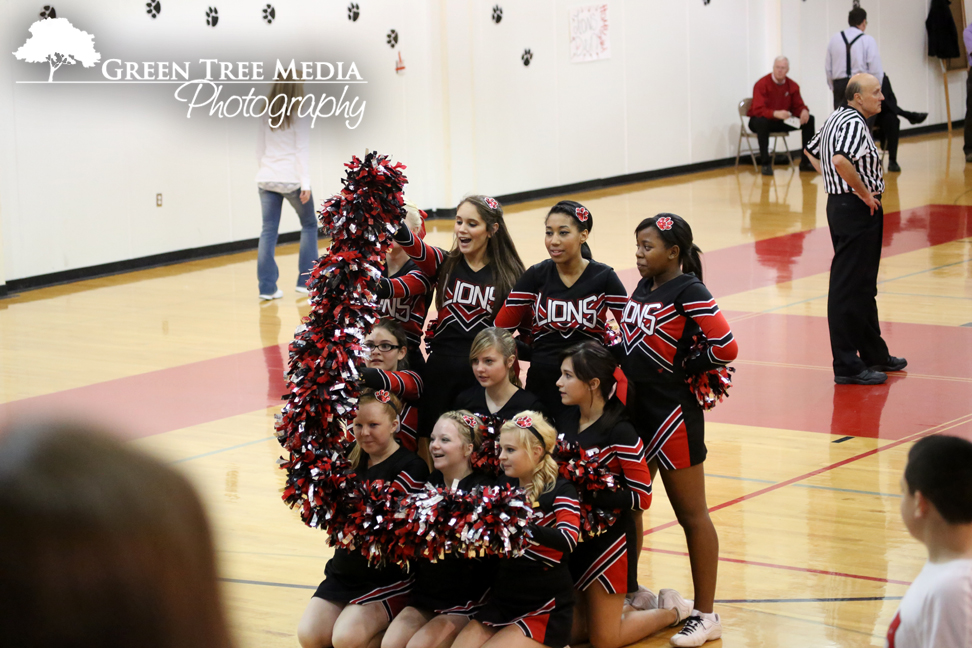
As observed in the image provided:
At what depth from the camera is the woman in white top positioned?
10.1 meters

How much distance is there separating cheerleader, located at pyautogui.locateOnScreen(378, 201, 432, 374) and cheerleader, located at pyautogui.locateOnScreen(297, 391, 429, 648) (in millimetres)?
645

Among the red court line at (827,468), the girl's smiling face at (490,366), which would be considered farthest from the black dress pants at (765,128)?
the girl's smiling face at (490,366)

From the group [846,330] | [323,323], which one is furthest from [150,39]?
[323,323]

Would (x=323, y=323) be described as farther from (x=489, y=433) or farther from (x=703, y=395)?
(x=703, y=395)

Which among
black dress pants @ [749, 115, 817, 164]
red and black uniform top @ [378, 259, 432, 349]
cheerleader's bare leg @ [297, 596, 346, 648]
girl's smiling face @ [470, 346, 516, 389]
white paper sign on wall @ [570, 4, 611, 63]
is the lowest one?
cheerleader's bare leg @ [297, 596, 346, 648]

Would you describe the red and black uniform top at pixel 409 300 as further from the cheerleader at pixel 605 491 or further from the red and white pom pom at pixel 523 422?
the red and white pom pom at pixel 523 422

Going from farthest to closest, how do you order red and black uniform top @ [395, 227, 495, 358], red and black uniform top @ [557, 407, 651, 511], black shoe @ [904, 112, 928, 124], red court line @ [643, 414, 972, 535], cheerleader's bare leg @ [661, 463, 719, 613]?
black shoe @ [904, 112, 928, 124] < red court line @ [643, 414, 972, 535] < red and black uniform top @ [395, 227, 495, 358] < cheerleader's bare leg @ [661, 463, 719, 613] < red and black uniform top @ [557, 407, 651, 511]

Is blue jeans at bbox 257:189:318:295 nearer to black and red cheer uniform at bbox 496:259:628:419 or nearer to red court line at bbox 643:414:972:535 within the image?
red court line at bbox 643:414:972:535

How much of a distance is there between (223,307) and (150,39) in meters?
3.41

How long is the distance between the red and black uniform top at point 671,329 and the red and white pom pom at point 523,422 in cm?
51

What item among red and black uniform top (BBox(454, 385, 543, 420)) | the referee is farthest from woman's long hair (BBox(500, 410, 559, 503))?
the referee

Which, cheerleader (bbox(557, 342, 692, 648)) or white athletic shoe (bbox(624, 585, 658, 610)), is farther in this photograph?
white athletic shoe (bbox(624, 585, 658, 610))

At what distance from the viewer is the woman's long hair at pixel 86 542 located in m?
0.65

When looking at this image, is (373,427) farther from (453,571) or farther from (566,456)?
(566,456)
